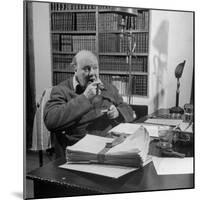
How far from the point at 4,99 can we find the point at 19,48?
1.13 feet

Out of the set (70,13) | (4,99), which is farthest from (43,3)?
(4,99)

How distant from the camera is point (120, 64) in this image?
99.7 inches

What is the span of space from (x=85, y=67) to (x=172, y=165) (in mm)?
922

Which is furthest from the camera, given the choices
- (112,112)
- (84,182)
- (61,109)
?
(112,112)

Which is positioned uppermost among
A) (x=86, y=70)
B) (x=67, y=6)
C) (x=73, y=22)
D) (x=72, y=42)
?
(x=67, y=6)

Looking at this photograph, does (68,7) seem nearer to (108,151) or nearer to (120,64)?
(120,64)

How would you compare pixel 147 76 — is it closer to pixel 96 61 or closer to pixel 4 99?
pixel 96 61

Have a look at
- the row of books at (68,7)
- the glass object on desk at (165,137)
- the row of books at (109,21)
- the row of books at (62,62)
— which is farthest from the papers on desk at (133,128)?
the row of books at (68,7)

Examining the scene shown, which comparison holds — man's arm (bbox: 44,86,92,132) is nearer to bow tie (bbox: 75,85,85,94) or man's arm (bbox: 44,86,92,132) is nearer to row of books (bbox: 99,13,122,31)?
bow tie (bbox: 75,85,85,94)

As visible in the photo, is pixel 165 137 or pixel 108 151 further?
pixel 165 137

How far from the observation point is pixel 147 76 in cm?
259

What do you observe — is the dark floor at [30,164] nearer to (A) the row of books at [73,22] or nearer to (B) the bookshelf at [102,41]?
(B) the bookshelf at [102,41]

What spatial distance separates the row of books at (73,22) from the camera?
2.40m

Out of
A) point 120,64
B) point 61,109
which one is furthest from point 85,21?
point 61,109
